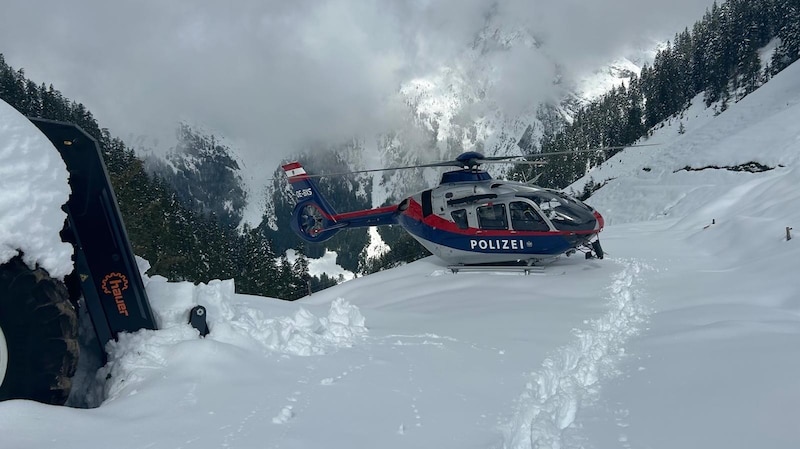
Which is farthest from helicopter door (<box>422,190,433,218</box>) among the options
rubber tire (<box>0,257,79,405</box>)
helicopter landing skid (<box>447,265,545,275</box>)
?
rubber tire (<box>0,257,79,405</box>)

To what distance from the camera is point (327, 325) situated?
21.0 feet

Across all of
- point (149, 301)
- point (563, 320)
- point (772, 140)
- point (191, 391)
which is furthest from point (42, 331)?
point (772, 140)

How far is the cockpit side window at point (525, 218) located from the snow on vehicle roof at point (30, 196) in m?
11.3

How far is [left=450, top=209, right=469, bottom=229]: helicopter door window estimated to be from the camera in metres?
14.3

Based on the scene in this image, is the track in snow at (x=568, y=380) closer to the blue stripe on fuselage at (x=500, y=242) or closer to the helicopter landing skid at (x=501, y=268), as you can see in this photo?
the helicopter landing skid at (x=501, y=268)

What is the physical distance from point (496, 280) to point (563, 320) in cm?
467

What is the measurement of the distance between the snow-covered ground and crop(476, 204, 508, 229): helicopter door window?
13.4 feet

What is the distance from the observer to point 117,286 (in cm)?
484

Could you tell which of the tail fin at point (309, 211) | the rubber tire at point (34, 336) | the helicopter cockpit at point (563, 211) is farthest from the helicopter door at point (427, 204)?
the rubber tire at point (34, 336)

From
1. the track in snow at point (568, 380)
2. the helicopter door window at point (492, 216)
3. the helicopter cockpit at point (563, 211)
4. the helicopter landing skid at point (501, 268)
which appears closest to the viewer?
the track in snow at point (568, 380)

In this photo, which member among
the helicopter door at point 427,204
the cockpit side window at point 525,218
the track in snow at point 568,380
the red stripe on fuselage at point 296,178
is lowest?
the track in snow at point 568,380

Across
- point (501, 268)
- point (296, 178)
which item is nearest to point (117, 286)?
point (501, 268)

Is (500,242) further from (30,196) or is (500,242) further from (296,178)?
(30,196)

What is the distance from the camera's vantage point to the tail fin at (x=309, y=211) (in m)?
18.2
